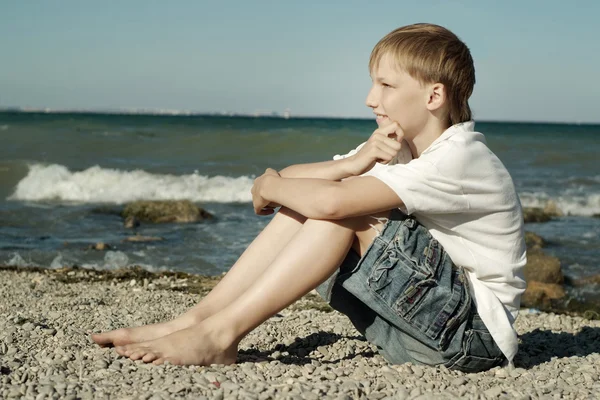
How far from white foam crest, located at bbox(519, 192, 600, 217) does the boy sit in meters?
12.0

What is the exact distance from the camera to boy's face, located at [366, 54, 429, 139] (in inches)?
120

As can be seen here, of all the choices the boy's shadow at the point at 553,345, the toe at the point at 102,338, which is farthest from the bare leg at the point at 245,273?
the boy's shadow at the point at 553,345

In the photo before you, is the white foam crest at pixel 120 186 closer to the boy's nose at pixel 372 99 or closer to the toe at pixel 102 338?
the toe at pixel 102 338

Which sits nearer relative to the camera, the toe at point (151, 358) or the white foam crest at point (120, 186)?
the toe at point (151, 358)

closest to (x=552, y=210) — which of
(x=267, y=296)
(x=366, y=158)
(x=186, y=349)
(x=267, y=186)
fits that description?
(x=366, y=158)

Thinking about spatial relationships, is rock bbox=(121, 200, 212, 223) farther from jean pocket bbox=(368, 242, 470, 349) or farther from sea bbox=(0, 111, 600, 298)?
jean pocket bbox=(368, 242, 470, 349)

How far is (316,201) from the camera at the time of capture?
2824 mm

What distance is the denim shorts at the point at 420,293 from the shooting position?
2.78m

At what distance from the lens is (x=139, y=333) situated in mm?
3201

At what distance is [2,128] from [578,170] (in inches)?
855

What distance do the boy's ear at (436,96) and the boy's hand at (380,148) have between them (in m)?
0.18

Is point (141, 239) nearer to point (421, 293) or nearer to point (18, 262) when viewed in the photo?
point (18, 262)

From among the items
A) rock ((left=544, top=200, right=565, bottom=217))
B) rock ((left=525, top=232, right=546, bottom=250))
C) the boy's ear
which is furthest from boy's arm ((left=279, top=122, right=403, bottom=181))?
rock ((left=544, top=200, right=565, bottom=217))

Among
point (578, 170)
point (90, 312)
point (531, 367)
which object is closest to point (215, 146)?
point (578, 170)
